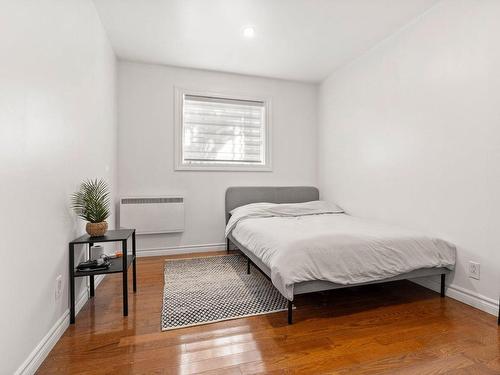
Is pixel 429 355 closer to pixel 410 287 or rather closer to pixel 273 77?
pixel 410 287

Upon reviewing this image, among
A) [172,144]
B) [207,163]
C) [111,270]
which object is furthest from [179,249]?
[111,270]

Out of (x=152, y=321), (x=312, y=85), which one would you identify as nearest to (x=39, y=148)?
(x=152, y=321)

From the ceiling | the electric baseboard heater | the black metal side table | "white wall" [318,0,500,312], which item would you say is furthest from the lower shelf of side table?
"white wall" [318,0,500,312]

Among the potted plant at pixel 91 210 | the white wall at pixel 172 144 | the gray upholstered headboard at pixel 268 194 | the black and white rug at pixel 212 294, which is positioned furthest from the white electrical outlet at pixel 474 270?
the potted plant at pixel 91 210

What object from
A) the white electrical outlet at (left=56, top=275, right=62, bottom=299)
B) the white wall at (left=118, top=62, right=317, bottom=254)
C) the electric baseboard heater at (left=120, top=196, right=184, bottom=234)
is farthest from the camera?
the white wall at (left=118, top=62, right=317, bottom=254)

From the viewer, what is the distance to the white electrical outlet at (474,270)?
204 centimetres

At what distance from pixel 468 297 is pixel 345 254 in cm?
112

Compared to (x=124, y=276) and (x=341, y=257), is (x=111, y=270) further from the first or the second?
(x=341, y=257)

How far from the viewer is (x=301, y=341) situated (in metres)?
1.62

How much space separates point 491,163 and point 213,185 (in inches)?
114

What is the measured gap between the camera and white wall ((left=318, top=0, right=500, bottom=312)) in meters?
1.98

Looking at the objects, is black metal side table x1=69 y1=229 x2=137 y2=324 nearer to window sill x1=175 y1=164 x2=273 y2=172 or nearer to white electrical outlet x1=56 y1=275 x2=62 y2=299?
white electrical outlet x1=56 y1=275 x2=62 y2=299

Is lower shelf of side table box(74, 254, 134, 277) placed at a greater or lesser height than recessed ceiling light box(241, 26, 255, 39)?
lesser

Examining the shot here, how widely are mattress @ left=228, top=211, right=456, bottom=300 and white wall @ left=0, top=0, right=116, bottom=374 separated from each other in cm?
138
